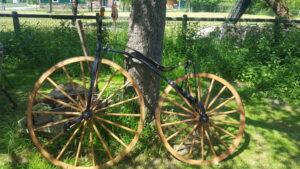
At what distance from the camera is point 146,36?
3.10m

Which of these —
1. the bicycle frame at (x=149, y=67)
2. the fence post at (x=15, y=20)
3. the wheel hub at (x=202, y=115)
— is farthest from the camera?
the fence post at (x=15, y=20)

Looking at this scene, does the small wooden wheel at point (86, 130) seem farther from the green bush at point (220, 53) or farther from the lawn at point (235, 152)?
the green bush at point (220, 53)

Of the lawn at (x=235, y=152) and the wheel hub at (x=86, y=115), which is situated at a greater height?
the wheel hub at (x=86, y=115)

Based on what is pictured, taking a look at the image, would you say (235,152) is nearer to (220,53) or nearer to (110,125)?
(110,125)

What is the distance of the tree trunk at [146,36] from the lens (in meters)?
3.01

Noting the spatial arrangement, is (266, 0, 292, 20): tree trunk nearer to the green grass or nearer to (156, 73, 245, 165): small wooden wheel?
the green grass

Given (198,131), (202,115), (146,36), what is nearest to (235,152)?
(198,131)

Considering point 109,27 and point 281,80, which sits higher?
point 109,27

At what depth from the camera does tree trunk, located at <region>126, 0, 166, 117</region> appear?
301 centimetres

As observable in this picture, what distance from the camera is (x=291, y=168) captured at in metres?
2.96

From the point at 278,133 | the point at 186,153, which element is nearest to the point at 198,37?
the point at 278,133

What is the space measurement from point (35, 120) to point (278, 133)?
12.0 ft

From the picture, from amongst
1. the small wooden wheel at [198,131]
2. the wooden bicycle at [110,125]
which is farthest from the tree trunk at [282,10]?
the wooden bicycle at [110,125]

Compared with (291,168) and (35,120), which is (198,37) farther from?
(35,120)
